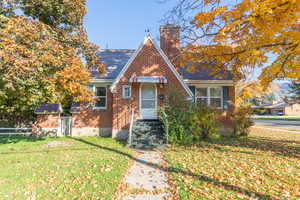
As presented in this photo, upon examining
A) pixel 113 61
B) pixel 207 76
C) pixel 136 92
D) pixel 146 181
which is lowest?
pixel 146 181

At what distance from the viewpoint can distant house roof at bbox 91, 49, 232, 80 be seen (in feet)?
37.2

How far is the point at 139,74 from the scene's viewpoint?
1013 centimetres

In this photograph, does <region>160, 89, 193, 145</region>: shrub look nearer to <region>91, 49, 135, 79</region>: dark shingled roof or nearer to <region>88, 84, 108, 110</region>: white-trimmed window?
<region>88, 84, 108, 110</region>: white-trimmed window

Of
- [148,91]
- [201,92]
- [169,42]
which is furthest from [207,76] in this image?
[148,91]

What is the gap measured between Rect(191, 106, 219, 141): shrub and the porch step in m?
2.02

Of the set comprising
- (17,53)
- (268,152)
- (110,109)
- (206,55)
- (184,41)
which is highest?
(184,41)

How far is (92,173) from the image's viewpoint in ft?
15.4

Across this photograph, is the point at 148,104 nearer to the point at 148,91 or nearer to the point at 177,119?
the point at 148,91

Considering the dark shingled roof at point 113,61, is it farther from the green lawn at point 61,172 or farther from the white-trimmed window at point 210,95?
the white-trimmed window at point 210,95

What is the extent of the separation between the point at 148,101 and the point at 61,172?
663cm

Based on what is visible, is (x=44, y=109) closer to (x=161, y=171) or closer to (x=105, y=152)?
(x=105, y=152)

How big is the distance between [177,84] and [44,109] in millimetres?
9745

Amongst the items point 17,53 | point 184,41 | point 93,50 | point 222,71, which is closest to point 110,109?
point 93,50

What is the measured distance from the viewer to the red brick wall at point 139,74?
10.0 metres
